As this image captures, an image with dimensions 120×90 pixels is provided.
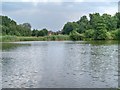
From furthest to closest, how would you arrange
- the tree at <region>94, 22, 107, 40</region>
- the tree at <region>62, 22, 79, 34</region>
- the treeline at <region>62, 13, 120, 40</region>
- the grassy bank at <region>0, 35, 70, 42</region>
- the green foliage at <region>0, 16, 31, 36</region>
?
the tree at <region>62, 22, 79, 34</region> → the green foliage at <region>0, 16, 31, 36</region> → the treeline at <region>62, 13, 120, 40</region> → the tree at <region>94, 22, 107, 40</region> → the grassy bank at <region>0, 35, 70, 42</region>

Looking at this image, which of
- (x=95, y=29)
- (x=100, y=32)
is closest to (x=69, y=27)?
(x=95, y=29)

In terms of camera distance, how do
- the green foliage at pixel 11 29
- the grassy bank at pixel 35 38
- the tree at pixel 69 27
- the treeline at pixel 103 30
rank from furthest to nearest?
the tree at pixel 69 27 < the green foliage at pixel 11 29 < the treeline at pixel 103 30 < the grassy bank at pixel 35 38

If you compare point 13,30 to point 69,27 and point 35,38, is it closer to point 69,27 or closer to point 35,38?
point 35,38

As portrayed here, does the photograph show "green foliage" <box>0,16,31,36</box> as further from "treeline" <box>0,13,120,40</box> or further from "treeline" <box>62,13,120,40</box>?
"treeline" <box>62,13,120,40</box>

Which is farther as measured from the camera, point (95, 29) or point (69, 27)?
point (69, 27)

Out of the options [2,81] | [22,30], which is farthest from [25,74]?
[22,30]

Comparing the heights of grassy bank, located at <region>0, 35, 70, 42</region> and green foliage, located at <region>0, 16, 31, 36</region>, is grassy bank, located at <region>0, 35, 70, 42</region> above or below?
below

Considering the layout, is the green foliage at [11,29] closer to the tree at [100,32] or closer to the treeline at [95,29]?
the treeline at [95,29]

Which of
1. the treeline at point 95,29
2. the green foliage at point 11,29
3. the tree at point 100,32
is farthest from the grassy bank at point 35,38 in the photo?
the tree at point 100,32

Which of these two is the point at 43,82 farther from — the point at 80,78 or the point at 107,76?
the point at 107,76

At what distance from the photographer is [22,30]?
422 ft

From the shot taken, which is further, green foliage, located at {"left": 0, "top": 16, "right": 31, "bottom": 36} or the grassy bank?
green foliage, located at {"left": 0, "top": 16, "right": 31, "bottom": 36}

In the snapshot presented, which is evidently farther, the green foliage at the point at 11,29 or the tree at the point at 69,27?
the tree at the point at 69,27

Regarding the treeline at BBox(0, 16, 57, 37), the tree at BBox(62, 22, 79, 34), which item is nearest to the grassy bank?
the treeline at BBox(0, 16, 57, 37)
